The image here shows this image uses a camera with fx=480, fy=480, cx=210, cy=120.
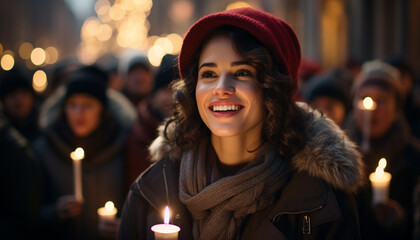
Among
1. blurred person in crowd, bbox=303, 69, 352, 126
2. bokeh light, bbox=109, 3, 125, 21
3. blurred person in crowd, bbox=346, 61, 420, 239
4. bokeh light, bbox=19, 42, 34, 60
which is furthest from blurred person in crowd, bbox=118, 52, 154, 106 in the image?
bokeh light, bbox=19, 42, 34, 60

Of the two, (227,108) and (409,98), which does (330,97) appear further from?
(227,108)

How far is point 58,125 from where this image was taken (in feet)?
14.9

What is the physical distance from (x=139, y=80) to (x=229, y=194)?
5.27 meters

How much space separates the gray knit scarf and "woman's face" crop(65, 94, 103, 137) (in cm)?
222

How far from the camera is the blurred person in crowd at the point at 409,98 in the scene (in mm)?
5996

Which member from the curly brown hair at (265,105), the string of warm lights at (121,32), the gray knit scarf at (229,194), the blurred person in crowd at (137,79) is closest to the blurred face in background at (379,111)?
the curly brown hair at (265,105)

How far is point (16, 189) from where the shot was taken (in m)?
3.75

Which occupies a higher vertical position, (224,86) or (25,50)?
(25,50)

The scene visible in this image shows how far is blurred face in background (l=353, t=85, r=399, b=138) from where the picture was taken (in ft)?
14.0

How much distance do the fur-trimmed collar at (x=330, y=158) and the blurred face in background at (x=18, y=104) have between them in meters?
4.38

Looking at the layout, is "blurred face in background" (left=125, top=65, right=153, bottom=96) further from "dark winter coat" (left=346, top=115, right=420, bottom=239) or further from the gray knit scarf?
the gray knit scarf

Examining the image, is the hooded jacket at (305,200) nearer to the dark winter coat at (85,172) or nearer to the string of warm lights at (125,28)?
the dark winter coat at (85,172)

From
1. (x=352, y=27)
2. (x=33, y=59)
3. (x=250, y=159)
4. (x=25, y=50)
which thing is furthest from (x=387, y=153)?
(x=25, y=50)

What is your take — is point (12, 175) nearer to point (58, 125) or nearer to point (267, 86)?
point (58, 125)
